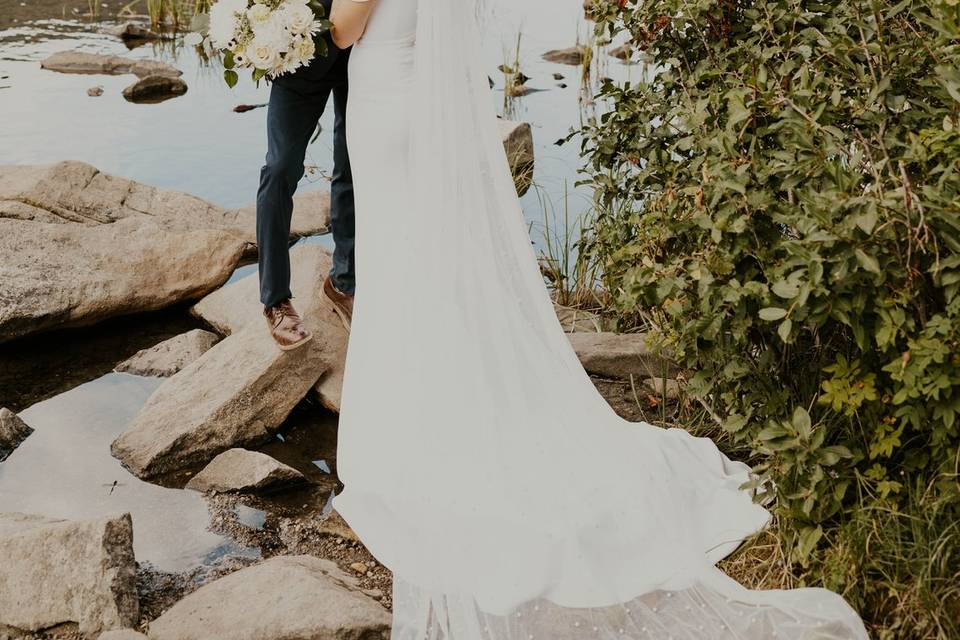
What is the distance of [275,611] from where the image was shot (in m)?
2.59

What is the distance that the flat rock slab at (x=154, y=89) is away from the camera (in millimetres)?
8406

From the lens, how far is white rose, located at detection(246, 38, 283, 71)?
330 centimetres

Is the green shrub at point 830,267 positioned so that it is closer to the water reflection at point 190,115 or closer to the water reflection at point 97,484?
the water reflection at point 97,484

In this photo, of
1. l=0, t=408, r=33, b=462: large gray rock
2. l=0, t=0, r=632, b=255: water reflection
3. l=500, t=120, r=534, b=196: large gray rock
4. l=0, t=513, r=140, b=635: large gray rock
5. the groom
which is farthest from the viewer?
l=0, t=0, r=632, b=255: water reflection

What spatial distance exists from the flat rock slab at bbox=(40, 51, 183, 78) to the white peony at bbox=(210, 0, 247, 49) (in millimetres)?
5791

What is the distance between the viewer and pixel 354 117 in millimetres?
3510

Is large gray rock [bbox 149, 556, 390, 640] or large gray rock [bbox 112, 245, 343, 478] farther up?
large gray rock [bbox 149, 556, 390, 640]

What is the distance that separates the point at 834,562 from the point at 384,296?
1.62 meters

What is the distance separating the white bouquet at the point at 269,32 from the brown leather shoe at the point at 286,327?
100 centimetres

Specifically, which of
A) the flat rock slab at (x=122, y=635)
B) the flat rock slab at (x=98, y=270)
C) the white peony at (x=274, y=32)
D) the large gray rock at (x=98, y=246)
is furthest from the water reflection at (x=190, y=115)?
the flat rock slab at (x=122, y=635)

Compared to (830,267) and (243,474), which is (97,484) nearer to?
(243,474)

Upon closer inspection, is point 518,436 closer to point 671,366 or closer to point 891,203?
point 671,366

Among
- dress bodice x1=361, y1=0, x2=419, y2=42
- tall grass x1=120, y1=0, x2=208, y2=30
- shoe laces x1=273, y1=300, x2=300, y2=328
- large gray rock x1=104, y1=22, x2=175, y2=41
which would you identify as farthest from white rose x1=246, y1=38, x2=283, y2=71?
large gray rock x1=104, y1=22, x2=175, y2=41

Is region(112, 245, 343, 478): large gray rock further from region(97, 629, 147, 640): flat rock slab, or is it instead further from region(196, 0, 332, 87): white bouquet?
region(97, 629, 147, 640): flat rock slab
